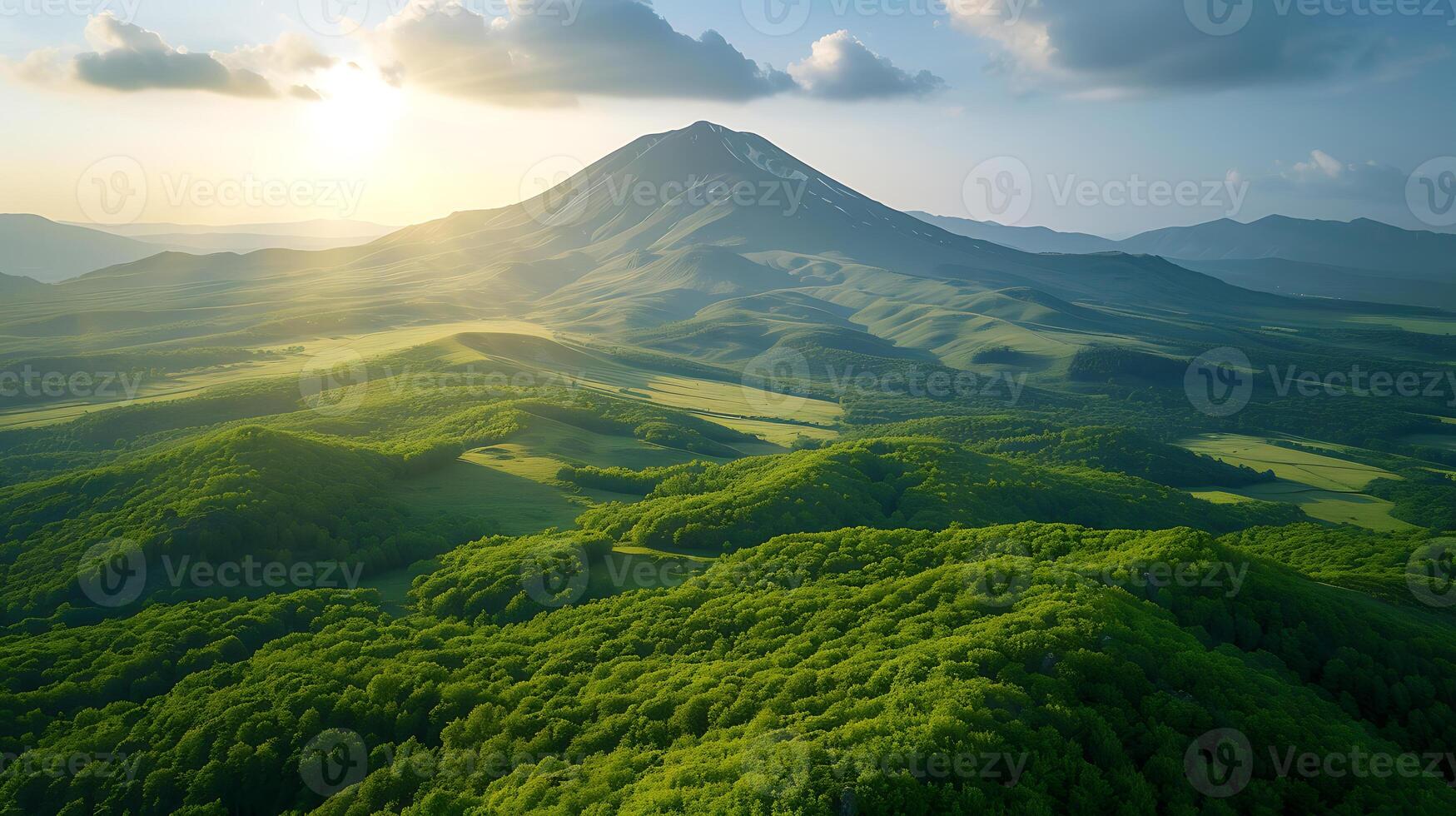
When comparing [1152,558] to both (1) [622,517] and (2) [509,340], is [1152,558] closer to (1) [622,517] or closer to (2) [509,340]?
(1) [622,517]

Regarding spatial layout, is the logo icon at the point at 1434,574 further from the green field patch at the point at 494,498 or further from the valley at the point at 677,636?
the green field patch at the point at 494,498

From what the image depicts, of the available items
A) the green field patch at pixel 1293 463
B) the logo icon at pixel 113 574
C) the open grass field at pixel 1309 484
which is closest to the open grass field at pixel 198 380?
the logo icon at pixel 113 574

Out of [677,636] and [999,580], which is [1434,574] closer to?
[999,580]

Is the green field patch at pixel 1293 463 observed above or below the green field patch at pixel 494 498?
below

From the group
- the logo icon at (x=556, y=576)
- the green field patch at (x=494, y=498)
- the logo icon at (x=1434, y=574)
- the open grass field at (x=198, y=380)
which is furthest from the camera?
the open grass field at (x=198, y=380)

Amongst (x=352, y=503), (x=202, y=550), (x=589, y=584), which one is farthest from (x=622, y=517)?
(x=202, y=550)

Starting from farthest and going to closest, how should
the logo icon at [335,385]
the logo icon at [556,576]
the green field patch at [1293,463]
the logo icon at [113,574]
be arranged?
the green field patch at [1293,463], the logo icon at [335,385], the logo icon at [113,574], the logo icon at [556,576]

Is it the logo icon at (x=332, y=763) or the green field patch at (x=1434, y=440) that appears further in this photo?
the green field patch at (x=1434, y=440)
